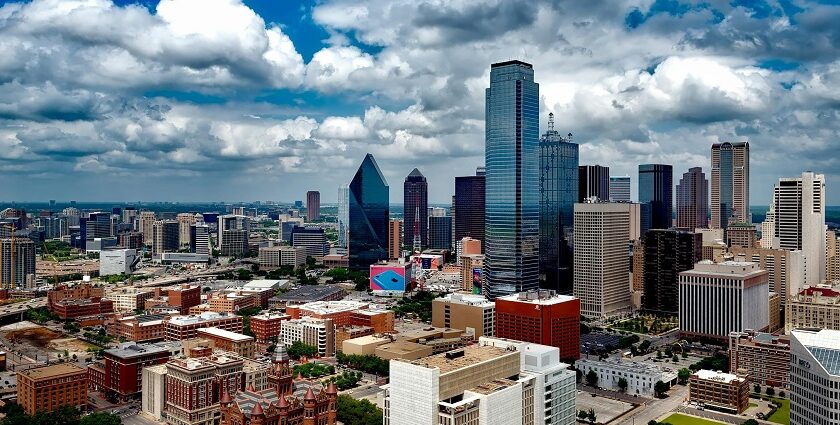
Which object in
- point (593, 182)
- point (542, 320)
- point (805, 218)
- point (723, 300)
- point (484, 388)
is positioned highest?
point (593, 182)

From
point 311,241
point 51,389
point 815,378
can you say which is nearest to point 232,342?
point 51,389

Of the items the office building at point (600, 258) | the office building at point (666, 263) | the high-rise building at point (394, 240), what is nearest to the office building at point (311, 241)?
the high-rise building at point (394, 240)

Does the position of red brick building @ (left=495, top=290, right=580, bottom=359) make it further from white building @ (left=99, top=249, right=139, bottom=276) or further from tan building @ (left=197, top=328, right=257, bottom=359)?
white building @ (left=99, top=249, right=139, bottom=276)

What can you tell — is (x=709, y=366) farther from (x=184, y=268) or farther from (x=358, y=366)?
(x=184, y=268)

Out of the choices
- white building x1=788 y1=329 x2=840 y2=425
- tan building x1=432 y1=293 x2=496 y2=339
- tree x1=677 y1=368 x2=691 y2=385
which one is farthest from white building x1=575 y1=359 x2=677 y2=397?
white building x1=788 y1=329 x2=840 y2=425

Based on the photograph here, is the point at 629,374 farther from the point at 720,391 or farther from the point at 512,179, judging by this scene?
the point at 512,179
